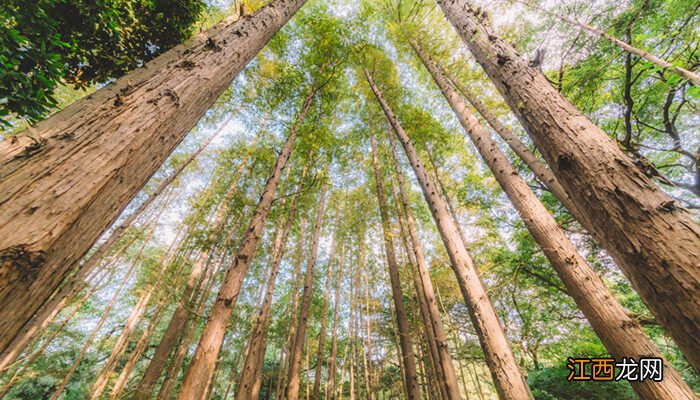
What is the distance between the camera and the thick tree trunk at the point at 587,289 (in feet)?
6.39

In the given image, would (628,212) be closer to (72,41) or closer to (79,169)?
(79,169)

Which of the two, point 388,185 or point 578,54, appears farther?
point 388,185

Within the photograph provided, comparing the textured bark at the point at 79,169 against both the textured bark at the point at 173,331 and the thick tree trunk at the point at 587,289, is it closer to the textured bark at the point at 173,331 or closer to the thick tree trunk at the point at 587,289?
the thick tree trunk at the point at 587,289

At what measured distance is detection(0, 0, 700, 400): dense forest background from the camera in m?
2.46

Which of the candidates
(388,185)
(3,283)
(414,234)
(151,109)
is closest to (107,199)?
(3,283)

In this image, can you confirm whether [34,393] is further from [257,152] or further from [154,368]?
[257,152]

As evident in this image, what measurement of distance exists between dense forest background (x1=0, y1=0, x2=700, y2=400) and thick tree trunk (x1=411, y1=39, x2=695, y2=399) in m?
0.05

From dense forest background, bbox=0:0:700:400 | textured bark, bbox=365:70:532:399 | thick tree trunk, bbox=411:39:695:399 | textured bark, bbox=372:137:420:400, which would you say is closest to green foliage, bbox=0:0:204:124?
dense forest background, bbox=0:0:700:400

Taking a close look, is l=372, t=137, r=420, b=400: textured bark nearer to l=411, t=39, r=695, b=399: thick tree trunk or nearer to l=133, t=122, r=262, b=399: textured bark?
l=411, t=39, r=695, b=399: thick tree trunk

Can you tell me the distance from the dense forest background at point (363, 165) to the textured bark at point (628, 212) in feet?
0.16

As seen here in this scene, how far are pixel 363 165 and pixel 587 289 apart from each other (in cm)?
871

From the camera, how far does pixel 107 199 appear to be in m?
0.92

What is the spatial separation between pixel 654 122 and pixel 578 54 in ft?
11.4

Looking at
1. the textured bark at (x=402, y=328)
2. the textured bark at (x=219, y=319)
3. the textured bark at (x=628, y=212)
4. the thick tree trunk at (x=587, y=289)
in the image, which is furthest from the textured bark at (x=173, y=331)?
the textured bark at (x=628, y=212)
